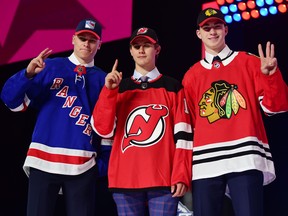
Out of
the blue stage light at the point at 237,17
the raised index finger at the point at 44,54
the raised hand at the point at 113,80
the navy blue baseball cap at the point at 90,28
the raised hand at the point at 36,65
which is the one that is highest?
the blue stage light at the point at 237,17

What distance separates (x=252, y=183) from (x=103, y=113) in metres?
0.70

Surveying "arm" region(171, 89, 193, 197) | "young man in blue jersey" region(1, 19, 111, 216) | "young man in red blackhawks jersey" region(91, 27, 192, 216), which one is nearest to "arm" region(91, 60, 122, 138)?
"young man in red blackhawks jersey" region(91, 27, 192, 216)

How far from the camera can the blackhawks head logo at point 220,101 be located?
2.11m

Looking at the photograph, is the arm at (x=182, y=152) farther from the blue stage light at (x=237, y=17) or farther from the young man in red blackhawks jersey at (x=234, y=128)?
the blue stage light at (x=237, y=17)

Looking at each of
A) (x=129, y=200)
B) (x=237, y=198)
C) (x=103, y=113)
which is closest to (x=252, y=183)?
(x=237, y=198)

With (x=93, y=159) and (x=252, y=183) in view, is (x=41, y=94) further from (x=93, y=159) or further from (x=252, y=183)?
(x=252, y=183)

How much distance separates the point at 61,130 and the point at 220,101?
0.74 metres

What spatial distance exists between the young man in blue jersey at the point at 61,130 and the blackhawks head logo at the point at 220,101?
1.68 ft

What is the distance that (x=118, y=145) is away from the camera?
217 cm

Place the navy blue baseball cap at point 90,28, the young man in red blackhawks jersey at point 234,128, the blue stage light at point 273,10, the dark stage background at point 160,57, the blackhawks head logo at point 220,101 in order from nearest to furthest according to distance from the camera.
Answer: the young man in red blackhawks jersey at point 234,128, the blackhawks head logo at point 220,101, the navy blue baseball cap at point 90,28, the blue stage light at point 273,10, the dark stage background at point 160,57

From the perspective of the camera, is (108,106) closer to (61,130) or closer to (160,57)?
(61,130)

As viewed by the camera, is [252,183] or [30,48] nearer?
[252,183]

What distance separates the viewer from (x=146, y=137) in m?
2.12

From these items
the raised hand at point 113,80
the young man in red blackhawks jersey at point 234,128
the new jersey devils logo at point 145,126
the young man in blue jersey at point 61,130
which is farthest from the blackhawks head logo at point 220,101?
the young man in blue jersey at point 61,130
